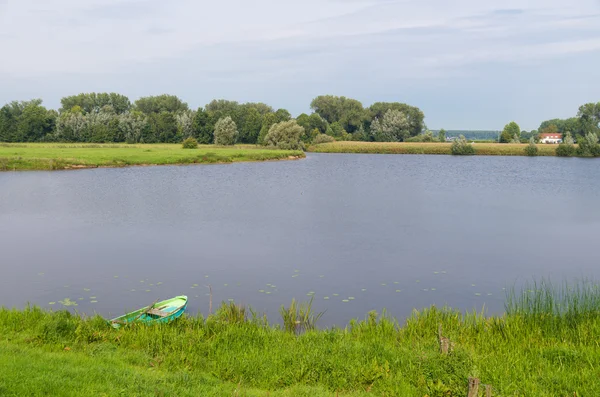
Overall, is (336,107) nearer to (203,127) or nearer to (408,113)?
(408,113)

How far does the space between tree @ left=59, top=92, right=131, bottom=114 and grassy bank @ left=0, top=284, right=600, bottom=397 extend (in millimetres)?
135409

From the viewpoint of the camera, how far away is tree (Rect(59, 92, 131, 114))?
451ft

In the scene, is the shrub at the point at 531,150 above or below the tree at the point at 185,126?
below

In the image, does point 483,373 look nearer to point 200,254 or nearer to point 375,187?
point 200,254

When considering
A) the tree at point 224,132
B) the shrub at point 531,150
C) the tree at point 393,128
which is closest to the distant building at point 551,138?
the tree at point 393,128

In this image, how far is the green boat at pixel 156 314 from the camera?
1060cm

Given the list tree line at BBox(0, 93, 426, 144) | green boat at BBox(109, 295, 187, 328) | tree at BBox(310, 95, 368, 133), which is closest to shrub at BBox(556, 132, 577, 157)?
tree line at BBox(0, 93, 426, 144)

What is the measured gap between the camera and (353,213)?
97.2 feet

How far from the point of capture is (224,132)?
97.8 meters

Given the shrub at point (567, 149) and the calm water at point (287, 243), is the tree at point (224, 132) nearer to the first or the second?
the calm water at point (287, 243)

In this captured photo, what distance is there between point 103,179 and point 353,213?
25.7 metres

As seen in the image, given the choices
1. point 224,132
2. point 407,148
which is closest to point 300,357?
point 224,132

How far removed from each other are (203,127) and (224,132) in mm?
9514

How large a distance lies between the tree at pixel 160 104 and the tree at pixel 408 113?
156 ft
